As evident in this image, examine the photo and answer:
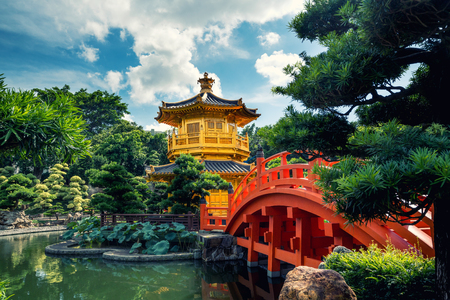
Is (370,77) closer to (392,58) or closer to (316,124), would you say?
(392,58)

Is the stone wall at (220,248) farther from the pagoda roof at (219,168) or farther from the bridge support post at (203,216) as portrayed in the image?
the pagoda roof at (219,168)

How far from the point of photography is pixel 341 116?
13.1ft

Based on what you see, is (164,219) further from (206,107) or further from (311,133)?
(311,133)

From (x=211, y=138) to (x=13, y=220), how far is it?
16652 mm

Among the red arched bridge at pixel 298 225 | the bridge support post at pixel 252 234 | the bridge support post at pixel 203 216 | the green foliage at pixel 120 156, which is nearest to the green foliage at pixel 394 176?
the red arched bridge at pixel 298 225

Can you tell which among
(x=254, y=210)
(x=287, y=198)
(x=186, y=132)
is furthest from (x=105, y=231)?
(x=287, y=198)

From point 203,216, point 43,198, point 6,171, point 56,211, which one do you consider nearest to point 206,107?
point 203,216

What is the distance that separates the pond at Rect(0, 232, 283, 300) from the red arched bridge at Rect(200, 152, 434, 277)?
90cm

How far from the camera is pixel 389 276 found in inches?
124

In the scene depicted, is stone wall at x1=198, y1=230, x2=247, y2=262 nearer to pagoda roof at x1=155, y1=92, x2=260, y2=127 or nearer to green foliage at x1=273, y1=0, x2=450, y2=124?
pagoda roof at x1=155, y1=92, x2=260, y2=127

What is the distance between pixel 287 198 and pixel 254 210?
6.30 feet

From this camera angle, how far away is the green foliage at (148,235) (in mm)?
11102

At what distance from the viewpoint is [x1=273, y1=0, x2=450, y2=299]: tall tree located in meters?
2.23

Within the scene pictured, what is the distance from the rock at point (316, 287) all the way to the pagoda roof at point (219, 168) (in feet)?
38.1
